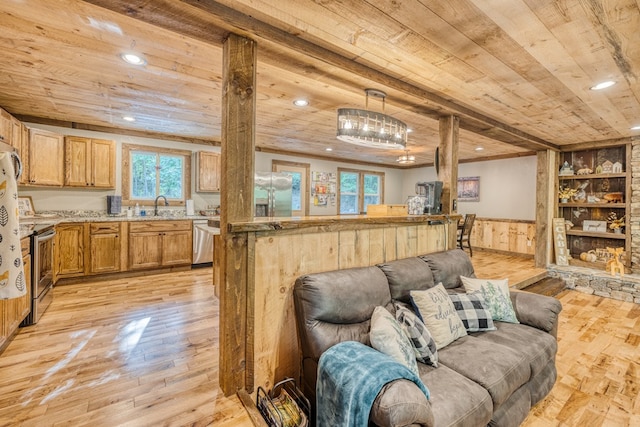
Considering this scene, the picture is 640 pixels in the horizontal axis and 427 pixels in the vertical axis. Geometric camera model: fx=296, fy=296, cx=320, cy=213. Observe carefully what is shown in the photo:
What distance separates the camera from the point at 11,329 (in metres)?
2.46

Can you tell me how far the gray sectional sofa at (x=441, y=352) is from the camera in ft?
4.33

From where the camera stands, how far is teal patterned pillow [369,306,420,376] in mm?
1544

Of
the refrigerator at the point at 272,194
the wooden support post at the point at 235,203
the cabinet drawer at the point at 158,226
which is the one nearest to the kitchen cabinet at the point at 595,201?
the refrigerator at the point at 272,194

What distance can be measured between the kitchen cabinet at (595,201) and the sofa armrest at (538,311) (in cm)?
396

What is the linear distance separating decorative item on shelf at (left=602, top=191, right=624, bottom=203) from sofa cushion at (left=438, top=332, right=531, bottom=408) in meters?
4.89

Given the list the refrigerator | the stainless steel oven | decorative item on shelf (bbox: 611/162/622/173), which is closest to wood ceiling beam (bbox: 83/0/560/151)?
the stainless steel oven

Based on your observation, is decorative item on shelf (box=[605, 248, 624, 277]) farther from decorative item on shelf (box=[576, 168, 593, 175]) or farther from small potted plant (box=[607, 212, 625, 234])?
decorative item on shelf (box=[576, 168, 593, 175])

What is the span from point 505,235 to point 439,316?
19.5ft

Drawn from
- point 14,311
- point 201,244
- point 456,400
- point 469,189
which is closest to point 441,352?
point 456,400

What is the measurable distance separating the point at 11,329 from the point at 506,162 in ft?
27.8

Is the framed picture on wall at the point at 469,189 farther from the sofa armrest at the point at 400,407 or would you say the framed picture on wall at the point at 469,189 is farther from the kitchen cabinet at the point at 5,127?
the kitchen cabinet at the point at 5,127

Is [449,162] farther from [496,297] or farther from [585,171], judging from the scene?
[585,171]

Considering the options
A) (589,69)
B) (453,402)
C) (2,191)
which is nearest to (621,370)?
(453,402)

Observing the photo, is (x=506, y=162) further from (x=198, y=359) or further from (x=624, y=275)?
(x=198, y=359)
